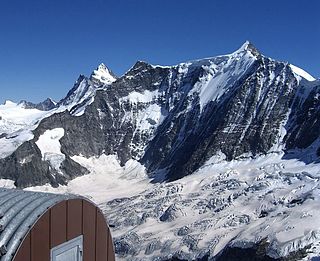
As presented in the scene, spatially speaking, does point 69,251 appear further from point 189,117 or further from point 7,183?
point 189,117

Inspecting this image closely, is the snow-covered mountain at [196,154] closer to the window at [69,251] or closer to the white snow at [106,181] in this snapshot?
the white snow at [106,181]

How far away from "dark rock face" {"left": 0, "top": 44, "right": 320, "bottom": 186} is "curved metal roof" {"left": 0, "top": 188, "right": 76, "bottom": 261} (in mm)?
92437

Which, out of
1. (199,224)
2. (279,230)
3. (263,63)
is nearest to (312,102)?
(263,63)

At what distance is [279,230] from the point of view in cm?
6169

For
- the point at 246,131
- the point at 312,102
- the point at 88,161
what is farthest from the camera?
the point at 88,161

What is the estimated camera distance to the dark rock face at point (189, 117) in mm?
112375

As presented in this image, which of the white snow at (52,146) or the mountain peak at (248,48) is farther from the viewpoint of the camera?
the mountain peak at (248,48)

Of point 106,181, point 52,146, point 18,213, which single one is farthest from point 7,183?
point 18,213

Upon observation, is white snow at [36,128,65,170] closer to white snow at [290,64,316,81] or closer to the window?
white snow at [290,64,316,81]

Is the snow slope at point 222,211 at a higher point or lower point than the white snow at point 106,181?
lower

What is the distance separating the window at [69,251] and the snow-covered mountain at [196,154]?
46772 millimetres

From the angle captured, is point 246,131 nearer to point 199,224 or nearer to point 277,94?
point 277,94

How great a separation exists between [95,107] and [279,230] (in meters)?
107

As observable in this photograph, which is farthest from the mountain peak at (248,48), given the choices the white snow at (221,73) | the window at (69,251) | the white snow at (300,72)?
the window at (69,251)
